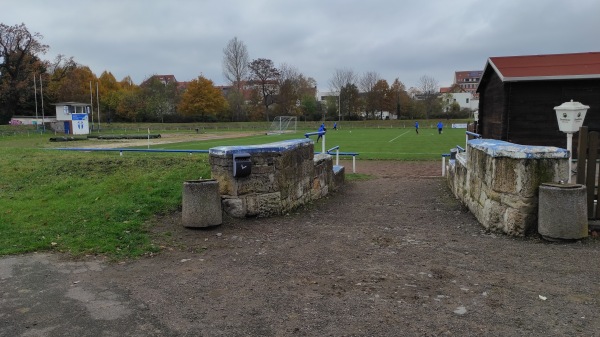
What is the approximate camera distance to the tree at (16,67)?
224 feet

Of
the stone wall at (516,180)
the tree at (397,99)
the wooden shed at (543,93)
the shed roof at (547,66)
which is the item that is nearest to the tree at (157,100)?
the tree at (397,99)

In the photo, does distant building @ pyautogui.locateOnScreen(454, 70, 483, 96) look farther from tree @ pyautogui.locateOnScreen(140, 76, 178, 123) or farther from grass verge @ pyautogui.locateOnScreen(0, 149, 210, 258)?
grass verge @ pyautogui.locateOnScreen(0, 149, 210, 258)

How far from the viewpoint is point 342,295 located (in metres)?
4.41

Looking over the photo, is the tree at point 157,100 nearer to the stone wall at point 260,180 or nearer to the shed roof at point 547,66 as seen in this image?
the shed roof at point 547,66

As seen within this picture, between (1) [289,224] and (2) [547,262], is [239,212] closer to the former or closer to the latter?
(1) [289,224]

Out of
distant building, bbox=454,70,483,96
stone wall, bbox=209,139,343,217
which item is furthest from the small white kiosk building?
distant building, bbox=454,70,483,96

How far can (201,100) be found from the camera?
83.1 metres

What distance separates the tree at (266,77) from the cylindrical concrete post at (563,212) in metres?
87.2

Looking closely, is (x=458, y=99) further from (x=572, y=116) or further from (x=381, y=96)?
(x=572, y=116)

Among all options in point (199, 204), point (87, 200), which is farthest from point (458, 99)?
point (199, 204)

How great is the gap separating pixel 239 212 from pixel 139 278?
2.83 m

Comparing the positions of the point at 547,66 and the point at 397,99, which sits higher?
the point at 397,99

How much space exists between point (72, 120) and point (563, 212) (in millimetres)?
58434

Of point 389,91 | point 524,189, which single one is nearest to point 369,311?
point 524,189
